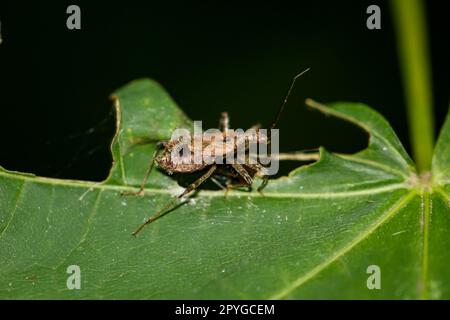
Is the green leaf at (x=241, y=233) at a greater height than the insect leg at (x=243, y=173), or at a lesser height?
lesser

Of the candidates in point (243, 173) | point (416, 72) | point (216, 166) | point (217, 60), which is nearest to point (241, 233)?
point (243, 173)

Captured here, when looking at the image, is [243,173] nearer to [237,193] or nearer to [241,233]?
[237,193]

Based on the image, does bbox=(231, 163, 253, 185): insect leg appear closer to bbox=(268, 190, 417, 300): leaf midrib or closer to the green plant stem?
bbox=(268, 190, 417, 300): leaf midrib

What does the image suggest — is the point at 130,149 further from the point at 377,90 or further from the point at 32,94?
the point at 377,90

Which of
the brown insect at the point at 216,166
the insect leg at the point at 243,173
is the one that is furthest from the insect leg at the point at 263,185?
the insect leg at the point at 243,173

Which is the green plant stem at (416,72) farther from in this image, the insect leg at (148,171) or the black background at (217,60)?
the insect leg at (148,171)
